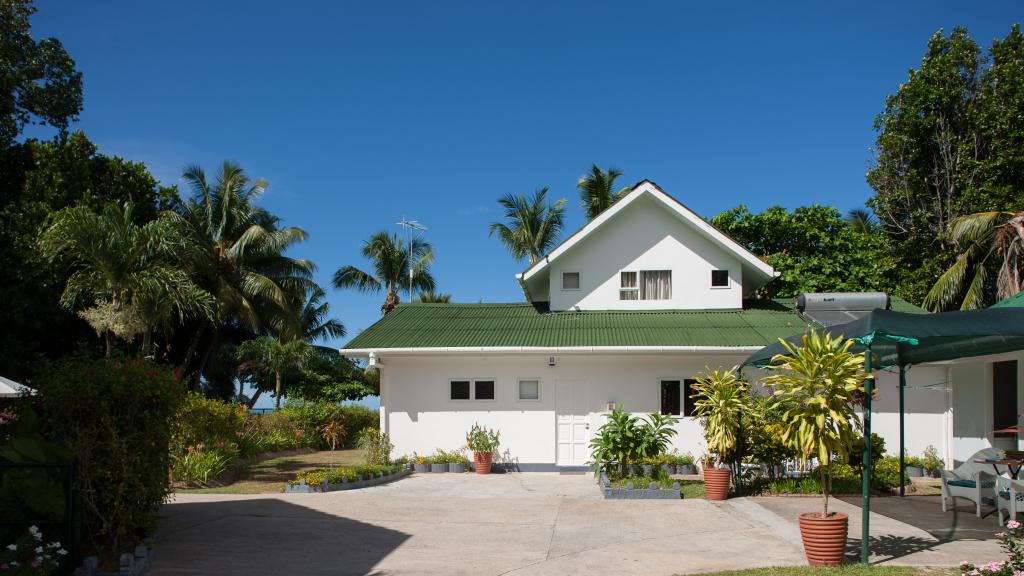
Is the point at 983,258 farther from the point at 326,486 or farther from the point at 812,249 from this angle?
the point at 326,486

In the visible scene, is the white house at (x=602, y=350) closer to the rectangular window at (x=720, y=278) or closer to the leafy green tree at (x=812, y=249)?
the rectangular window at (x=720, y=278)

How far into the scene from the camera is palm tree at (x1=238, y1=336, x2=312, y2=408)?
1267 inches

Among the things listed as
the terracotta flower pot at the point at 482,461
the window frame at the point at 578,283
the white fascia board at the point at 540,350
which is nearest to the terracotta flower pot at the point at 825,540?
the white fascia board at the point at 540,350

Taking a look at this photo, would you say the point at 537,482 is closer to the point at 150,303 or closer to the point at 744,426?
the point at 744,426

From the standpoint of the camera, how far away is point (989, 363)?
16703 mm

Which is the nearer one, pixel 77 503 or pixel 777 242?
pixel 77 503

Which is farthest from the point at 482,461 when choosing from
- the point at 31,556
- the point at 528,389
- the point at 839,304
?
the point at 31,556

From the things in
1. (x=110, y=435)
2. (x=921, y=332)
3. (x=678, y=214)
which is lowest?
(x=110, y=435)

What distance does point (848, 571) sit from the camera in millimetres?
8109

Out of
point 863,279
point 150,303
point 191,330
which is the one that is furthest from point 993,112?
point 191,330

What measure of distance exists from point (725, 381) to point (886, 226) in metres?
19.7

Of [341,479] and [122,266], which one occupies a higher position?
[122,266]

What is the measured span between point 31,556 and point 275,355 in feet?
85.2

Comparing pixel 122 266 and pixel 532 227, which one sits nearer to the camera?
pixel 122 266
